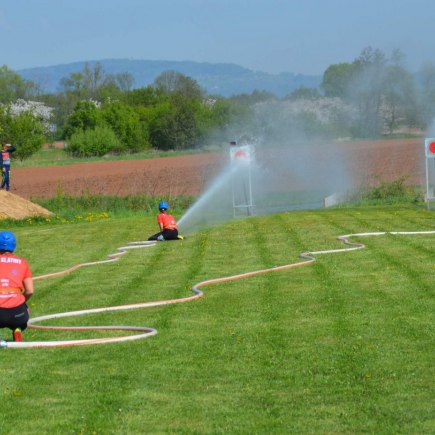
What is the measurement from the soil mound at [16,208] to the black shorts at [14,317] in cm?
2378

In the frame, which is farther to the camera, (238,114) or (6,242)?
(238,114)

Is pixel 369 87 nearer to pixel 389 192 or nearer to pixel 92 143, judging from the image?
pixel 389 192

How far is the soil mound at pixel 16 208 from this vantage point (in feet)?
116

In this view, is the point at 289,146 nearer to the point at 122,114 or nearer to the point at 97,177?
the point at 97,177

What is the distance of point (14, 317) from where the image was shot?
1184cm

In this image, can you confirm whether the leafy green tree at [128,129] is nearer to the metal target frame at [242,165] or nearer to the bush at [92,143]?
the bush at [92,143]

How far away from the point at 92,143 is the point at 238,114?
3845cm

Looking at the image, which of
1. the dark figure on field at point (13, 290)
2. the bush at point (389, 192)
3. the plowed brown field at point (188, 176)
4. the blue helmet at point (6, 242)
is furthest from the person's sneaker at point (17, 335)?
the plowed brown field at point (188, 176)

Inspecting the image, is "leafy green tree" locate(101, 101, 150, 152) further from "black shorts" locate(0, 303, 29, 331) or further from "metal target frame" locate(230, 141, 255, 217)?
"black shorts" locate(0, 303, 29, 331)

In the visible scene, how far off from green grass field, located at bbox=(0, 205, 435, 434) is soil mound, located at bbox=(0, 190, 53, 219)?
14659 millimetres

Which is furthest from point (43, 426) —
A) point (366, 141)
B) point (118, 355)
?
point (366, 141)

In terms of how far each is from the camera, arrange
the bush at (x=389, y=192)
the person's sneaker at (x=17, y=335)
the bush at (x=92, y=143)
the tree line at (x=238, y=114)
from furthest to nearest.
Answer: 1. the bush at (x=92, y=143)
2. the tree line at (x=238, y=114)
3. the bush at (x=389, y=192)
4. the person's sneaker at (x=17, y=335)

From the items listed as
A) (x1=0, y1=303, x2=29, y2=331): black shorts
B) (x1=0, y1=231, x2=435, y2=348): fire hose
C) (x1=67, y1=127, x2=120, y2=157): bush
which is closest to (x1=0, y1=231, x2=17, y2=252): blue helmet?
(x1=0, y1=303, x2=29, y2=331): black shorts

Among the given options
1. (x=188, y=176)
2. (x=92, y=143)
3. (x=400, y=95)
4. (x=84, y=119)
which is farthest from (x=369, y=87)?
(x=84, y=119)
